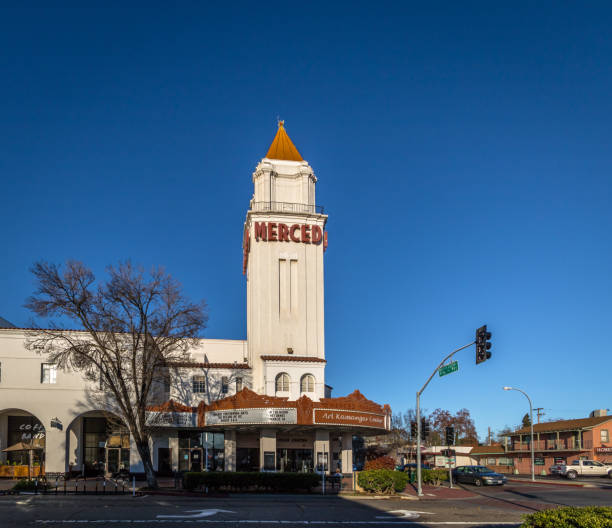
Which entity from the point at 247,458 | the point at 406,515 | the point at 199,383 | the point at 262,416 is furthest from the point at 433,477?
the point at 406,515

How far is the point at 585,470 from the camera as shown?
186ft

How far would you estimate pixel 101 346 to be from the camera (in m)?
36.6

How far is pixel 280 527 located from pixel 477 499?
17.0 metres

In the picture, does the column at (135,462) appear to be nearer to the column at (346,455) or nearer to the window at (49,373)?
the window at (49,373)

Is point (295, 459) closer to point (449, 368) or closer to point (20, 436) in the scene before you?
point (20, 436)

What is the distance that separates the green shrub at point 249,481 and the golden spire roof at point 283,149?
3230cm

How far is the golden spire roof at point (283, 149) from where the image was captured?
60.0 metres

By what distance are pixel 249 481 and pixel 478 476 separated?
1879 cm

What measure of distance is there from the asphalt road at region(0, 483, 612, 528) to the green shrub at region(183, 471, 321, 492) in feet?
5.70

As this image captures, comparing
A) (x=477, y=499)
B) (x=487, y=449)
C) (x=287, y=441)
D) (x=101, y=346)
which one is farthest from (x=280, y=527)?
(x=487, y=449)

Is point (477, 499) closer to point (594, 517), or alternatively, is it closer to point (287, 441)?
point (287, 441)

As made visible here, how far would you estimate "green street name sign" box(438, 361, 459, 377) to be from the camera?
31641 millimetres

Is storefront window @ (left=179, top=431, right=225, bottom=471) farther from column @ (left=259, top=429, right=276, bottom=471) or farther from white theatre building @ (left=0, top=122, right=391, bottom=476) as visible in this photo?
column @ (left=259, top=429, right=276, bottom=471)

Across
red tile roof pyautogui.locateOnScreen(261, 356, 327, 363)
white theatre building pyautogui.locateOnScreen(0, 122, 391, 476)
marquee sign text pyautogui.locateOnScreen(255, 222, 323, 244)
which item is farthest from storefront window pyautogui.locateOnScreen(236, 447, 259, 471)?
marquee sign text pyautogui.locateOnScreen(255, 222, 323, 244)
